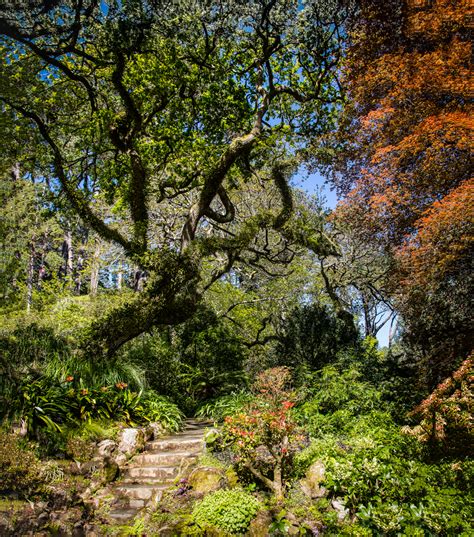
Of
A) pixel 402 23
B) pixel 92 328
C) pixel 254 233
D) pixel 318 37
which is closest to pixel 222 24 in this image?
pixel 318 37

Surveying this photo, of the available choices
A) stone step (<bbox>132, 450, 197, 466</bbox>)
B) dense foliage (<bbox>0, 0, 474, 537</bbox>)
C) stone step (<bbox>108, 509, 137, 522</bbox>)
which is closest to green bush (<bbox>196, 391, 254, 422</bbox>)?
dense foliage (<bbox>0, 0, 474, 537</bbox>)

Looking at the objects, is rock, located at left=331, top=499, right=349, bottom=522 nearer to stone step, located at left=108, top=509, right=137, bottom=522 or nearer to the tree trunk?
stone step, located at left=108, top=509, right=137, bottom=522

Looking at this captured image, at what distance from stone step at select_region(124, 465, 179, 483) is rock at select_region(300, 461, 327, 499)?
1926mm

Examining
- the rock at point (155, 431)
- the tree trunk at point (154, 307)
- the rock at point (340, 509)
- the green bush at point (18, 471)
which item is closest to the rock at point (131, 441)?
the rock at point (155, 431)

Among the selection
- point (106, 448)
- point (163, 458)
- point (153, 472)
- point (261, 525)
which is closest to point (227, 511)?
point (261, 525)

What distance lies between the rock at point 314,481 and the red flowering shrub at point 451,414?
126cm

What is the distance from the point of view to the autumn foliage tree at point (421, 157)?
5.60 meters

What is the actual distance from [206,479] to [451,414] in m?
3.08

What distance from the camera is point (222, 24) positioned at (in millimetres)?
6648

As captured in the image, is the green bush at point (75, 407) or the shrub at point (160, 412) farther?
the shrub at point (160, 412)

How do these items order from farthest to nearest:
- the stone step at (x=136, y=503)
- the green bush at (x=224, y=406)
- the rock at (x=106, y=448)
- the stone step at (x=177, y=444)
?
the green bush at (x=224, y=406)
the stone step at (x=177, y=444)
the rock at (x=106, y=448)
the stone step at (x=136, y=503)

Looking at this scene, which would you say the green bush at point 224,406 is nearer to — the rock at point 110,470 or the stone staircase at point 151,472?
the stone staircase at point 151,472

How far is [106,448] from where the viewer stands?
5379mm

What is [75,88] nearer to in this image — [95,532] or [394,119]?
[394,119]
